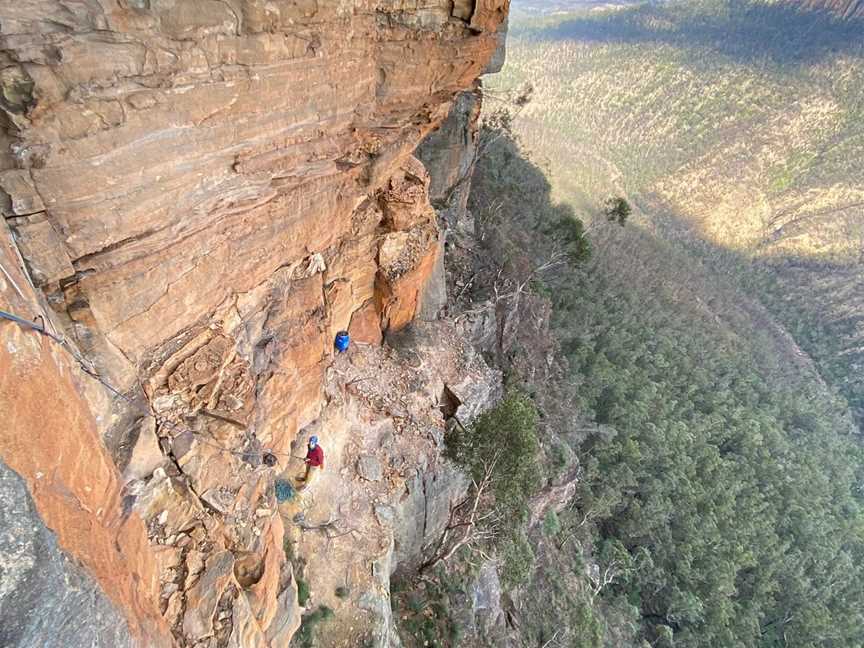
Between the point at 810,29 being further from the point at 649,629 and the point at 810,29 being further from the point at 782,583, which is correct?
the point at 649,629

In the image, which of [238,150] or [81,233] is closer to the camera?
[81,233]

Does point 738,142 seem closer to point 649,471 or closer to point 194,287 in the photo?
point 649,471

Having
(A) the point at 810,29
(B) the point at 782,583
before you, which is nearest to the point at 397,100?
(B) the point at 782,583

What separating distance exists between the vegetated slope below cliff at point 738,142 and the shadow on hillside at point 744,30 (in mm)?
321

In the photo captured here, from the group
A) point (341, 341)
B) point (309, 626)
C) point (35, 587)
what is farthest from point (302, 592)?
point (35, 587)

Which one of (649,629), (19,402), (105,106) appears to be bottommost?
(649,629)

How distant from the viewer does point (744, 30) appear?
98.6 metres

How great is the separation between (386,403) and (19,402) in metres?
9.39

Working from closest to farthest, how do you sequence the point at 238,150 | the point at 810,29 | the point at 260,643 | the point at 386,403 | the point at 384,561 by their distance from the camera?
1. the point at 238,150
2. the point at 260,643
3. the point at 384,561
4. the point at 386,403
5. the point at 810,29

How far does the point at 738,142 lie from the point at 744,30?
32180 millimetres

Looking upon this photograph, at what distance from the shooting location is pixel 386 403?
12.6m

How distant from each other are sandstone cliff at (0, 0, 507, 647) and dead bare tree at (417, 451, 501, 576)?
2.03 meters

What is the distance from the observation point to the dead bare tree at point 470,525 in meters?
12.9

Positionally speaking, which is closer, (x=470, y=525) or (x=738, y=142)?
(x=470, y=525)
